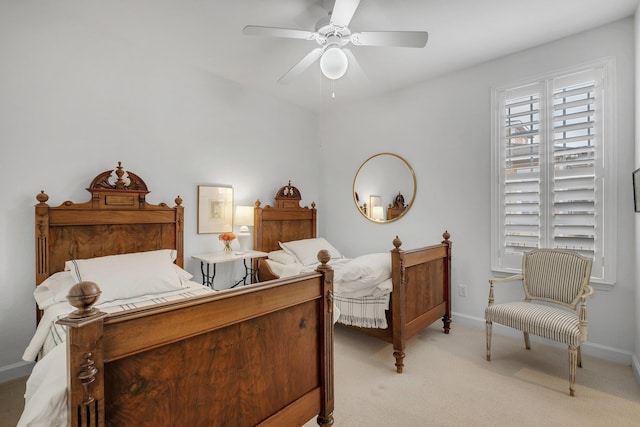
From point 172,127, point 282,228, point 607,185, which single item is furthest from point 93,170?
point 607,185

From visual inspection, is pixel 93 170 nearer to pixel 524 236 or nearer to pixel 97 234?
pixel 97 234

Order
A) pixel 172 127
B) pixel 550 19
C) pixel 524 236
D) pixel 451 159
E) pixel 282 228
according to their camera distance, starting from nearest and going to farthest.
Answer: pixel 550 19 < pixel 524 236 < pixel 172 127 < pixel 451 159 < pixel 282 228

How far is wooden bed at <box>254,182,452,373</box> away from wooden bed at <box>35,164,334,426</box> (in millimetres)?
950

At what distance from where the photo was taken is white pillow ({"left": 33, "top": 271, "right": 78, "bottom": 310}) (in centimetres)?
217

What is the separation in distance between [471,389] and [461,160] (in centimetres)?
229

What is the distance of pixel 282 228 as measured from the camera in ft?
14.3

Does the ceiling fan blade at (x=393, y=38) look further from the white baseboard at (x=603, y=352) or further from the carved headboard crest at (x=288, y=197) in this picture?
the white baseboard at (x=603, y=352)

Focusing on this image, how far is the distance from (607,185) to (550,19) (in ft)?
4.79

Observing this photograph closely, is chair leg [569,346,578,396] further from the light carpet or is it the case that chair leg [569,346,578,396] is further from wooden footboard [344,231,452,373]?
wooden footboard [344,231,452,373]

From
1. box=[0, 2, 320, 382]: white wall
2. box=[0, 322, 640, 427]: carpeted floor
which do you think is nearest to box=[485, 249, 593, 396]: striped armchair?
box=[0, 322, 640, 427]: carpeted floor

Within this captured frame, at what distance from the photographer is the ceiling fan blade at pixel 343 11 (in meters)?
1.89

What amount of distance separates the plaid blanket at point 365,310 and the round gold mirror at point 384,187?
1.56m

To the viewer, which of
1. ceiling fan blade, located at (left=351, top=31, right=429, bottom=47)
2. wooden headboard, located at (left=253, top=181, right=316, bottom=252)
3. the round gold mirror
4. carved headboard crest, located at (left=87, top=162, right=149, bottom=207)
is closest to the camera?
ceiling fan blade, located at (left=351, top=31, right=429, bottom=47)

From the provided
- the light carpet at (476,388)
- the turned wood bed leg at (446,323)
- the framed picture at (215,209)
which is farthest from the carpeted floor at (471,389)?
the framed picture at (215,209)
